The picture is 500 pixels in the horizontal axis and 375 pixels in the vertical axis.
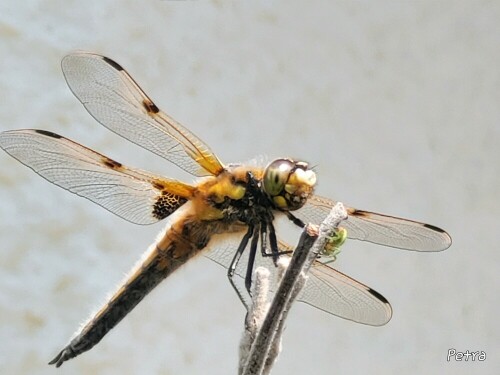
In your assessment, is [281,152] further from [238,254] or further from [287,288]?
[287,288]

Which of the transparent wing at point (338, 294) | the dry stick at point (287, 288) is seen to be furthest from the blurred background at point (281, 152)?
the dry stick at point (287, 288)

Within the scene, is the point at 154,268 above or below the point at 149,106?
below

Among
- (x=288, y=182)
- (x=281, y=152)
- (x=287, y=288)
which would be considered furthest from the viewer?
(x=281, y=152)

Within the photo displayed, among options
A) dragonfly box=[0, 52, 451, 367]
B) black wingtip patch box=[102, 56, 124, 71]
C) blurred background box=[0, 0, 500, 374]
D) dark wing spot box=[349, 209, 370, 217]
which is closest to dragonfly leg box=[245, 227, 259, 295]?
dragonfly box=[0, 52, 451, 367]

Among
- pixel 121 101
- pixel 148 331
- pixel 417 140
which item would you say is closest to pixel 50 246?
pixel 148 331

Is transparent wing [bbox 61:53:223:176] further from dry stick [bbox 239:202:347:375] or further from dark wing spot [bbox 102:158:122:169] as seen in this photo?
dry stick [bbox 239:202:347:375]

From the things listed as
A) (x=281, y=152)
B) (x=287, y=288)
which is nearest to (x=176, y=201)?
(x=287, y=288)
